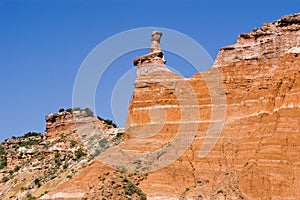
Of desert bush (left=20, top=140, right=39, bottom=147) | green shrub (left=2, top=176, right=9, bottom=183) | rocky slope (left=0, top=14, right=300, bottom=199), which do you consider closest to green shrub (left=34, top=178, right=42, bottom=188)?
green shrub (left=2, top=176, right=9, bottom=183)

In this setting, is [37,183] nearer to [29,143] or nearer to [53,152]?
[53,152]

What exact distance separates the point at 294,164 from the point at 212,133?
13.0m

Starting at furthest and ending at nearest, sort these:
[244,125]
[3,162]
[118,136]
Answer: [3,162], [118,136], [244,125]

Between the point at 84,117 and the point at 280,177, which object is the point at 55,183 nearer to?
the point at 84,117

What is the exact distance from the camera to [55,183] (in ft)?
344

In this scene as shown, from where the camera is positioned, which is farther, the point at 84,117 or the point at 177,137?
the point at 84,117

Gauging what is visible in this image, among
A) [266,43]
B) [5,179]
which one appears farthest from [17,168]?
[266,43]

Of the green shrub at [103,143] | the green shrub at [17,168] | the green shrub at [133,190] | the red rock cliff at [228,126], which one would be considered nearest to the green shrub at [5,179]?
the green shrub at [17,168]

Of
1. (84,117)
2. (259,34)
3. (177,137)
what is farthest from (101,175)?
(84,117)

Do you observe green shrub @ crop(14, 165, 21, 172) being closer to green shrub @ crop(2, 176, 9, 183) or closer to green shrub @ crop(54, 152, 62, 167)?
green shrub @ crop(2, 176, 9, 183)

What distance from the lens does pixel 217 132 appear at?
84562 millimetres

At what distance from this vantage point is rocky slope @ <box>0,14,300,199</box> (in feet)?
253

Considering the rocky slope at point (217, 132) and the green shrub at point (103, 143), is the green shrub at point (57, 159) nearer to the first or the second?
the green shrub at point (103, 143)

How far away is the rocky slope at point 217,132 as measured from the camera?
77.0 meters
